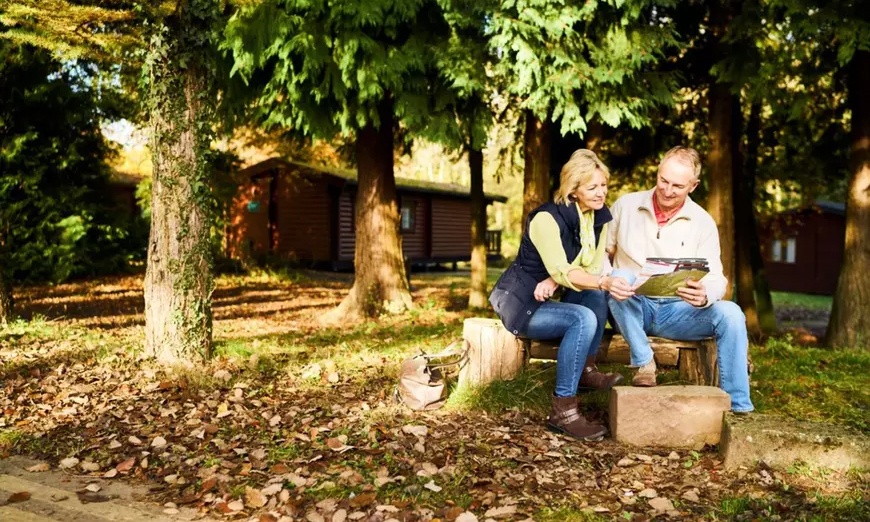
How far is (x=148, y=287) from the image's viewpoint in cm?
672

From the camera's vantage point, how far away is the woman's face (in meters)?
4.75

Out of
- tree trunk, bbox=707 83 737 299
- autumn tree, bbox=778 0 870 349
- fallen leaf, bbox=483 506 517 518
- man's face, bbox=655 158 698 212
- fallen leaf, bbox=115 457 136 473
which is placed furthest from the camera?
tree trunk, bbox=707 83 737 299

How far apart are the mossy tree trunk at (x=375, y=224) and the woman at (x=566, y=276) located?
6.83m

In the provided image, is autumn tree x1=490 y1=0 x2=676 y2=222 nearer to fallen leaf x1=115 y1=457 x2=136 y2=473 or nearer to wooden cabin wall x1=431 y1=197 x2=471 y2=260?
fallen leaf x1=115 y1=457 x2=136 y2=473

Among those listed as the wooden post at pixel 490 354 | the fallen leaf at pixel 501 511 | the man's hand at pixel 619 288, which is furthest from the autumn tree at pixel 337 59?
the fallen leaf at pixel 501 511

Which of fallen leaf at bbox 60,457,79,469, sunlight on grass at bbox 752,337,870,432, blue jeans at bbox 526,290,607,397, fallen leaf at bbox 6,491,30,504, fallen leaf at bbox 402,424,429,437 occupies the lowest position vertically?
fallen leaf at bbox 6,491,30,504

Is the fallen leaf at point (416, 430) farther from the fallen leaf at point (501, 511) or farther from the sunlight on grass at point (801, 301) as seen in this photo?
the sunlight on grass at point (801, 301)

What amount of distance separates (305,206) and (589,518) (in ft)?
76.6

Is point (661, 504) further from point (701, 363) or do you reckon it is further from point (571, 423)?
point (701, 363)

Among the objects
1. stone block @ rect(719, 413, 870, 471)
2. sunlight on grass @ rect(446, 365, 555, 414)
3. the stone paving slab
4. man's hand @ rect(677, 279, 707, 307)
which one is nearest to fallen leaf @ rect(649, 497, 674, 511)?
stone block @ rect(719, 413, 870, 471)

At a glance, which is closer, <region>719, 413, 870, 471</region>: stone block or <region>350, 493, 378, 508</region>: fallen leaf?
<region>350, 493, 378, 508</region>: fallen leaf

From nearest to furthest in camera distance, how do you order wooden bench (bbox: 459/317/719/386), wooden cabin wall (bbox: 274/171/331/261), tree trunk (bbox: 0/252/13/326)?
wooden bench (bbox: 459/317/719/386) → tree trunk (bbox: 0/252/13/326) → wooden cabin wall (bbox: 274/171/331/261)

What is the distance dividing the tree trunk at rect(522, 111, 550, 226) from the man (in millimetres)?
5852

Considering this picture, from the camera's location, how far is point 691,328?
488 centimetres
